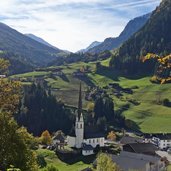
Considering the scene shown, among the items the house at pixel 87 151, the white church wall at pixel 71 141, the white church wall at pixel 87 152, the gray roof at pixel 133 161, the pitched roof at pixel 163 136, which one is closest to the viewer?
the gray roof at pixel 133 161

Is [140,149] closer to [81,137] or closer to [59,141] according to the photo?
[81,137]

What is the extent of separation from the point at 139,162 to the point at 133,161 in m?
1.30

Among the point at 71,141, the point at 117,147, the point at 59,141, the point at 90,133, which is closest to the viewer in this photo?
the point at 117,147

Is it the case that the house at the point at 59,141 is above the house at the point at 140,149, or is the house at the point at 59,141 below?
below

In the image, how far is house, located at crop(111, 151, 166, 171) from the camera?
85.9 m

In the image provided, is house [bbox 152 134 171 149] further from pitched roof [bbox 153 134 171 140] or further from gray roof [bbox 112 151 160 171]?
gray roof [bbox 112 151 160 171]

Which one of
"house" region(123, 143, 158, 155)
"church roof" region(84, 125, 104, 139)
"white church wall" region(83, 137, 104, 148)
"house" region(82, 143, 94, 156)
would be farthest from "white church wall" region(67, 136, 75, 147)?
"house" region(123, 143, 158, 155)

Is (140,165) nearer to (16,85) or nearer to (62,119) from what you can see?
(16,85)

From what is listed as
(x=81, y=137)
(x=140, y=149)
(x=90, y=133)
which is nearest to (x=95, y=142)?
(x=90, y=133)

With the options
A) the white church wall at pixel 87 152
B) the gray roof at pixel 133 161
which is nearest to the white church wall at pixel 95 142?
the white church wall at pixel 87 152

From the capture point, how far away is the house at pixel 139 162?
282 ft

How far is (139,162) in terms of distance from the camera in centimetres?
8825

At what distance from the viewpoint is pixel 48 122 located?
177625mm

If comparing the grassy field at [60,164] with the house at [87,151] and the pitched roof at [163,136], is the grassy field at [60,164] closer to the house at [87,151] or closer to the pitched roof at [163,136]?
the house at [87,151]
